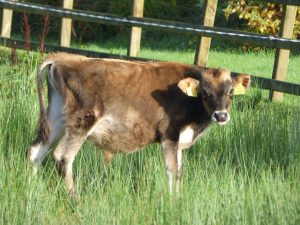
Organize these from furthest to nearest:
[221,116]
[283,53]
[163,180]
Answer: [283,53] < [221,116] < [163,180]

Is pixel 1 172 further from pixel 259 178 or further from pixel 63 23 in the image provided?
pixel 63 23

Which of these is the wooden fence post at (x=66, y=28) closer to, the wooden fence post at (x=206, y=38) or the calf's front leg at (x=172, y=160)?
the wooden fence post at (x=206, y=38)

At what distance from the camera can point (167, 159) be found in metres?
7.31

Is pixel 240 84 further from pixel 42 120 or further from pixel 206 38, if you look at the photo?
pixel 206 38

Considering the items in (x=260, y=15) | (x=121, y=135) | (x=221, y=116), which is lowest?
(x=121, y=135)

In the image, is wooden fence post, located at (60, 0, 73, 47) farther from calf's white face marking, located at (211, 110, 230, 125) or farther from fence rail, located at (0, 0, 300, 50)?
calf's white face marking, located at (211, 110, 230, 125)

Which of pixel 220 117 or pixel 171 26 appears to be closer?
pixel 220 117

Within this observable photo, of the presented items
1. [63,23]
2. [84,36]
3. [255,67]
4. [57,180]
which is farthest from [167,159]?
[84,36]

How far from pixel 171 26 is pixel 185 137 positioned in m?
4.45

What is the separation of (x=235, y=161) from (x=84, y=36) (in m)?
16.1

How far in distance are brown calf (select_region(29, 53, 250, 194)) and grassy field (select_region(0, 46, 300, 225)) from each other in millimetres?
152

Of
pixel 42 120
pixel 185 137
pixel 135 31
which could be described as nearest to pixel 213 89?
pixel 185 137

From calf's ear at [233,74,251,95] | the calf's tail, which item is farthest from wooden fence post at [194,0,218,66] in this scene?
the calf's tail

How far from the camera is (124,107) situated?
741 centimetres
